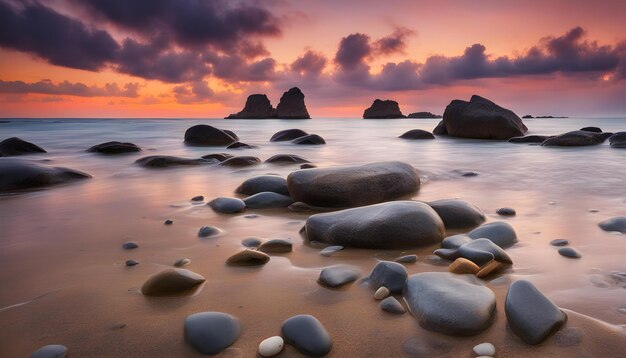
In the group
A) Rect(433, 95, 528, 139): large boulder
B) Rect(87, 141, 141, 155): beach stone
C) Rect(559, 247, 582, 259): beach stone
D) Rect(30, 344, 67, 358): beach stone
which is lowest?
Rect(87, 141, 141, 155): beach stone

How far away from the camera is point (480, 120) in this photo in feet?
38.8

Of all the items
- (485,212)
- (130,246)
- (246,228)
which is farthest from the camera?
(485,212)

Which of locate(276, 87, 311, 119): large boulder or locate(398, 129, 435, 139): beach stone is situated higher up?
locate(276, 87, 311, 119): large boulder

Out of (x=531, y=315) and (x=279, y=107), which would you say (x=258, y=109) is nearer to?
(x=279, y=107)

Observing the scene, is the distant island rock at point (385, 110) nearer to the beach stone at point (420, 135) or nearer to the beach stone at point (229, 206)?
the beach stone at point (420, 135)

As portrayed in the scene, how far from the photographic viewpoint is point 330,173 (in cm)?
328

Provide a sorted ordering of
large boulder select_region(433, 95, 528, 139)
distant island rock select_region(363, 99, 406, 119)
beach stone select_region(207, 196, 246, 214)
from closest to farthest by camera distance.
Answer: beach stone select_region(207, 196, 246, 214) → large boulder select_region(433, 95, 528, 139) → distant island rock select_region(363, 99, 406, 119)

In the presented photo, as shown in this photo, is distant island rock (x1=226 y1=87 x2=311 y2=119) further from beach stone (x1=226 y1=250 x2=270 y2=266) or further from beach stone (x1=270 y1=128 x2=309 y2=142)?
beach stone (x1=226 y1=250 x2=270 y2=266)

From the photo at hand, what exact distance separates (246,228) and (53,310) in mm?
1208

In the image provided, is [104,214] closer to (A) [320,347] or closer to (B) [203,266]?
(B) [203,266]

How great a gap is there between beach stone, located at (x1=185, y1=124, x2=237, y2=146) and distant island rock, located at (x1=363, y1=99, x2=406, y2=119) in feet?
293

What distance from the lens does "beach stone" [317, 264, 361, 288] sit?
1.63 meters

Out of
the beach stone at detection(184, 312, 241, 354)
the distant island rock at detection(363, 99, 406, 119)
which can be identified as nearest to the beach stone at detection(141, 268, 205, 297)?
the beach stone at detection(184, 312, 241, 354)

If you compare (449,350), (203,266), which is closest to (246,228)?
(203,266)
